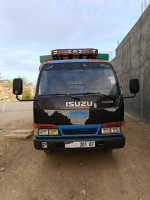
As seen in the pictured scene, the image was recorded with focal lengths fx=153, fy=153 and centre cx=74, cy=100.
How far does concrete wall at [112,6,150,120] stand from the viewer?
6906 millimetres

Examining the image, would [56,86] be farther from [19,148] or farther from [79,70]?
[19,148]

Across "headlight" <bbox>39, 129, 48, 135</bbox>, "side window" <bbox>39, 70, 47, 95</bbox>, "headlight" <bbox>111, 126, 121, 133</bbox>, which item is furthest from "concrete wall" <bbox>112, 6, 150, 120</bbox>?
"headlight" <bbox>39, 129, 48, 135</bbox>

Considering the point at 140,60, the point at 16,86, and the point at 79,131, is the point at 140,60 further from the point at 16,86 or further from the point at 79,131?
the point at 16,86

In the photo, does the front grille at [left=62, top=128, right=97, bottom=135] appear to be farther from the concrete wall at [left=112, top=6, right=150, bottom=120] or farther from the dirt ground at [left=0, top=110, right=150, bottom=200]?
the concrete wall at [left=112, top=6, right=150, bottom=120]

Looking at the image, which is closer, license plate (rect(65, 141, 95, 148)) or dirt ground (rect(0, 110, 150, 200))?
dirt ground (rect(0, 110, 150, 200))

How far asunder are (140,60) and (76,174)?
6.64 m

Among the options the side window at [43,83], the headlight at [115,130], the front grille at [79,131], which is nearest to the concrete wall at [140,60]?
the headlight at [115,130]

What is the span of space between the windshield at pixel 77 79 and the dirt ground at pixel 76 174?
5.30ft

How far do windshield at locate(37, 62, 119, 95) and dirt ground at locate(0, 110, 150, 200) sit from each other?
162cm

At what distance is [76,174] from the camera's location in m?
3.02

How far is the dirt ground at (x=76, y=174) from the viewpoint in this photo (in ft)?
8.06

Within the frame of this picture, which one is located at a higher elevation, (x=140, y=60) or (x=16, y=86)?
(x=140, y=60)

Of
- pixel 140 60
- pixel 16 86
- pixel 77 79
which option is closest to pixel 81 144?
pixel 77 79

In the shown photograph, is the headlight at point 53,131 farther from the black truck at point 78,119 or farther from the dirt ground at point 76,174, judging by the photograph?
the dirt ground at point 76,174
